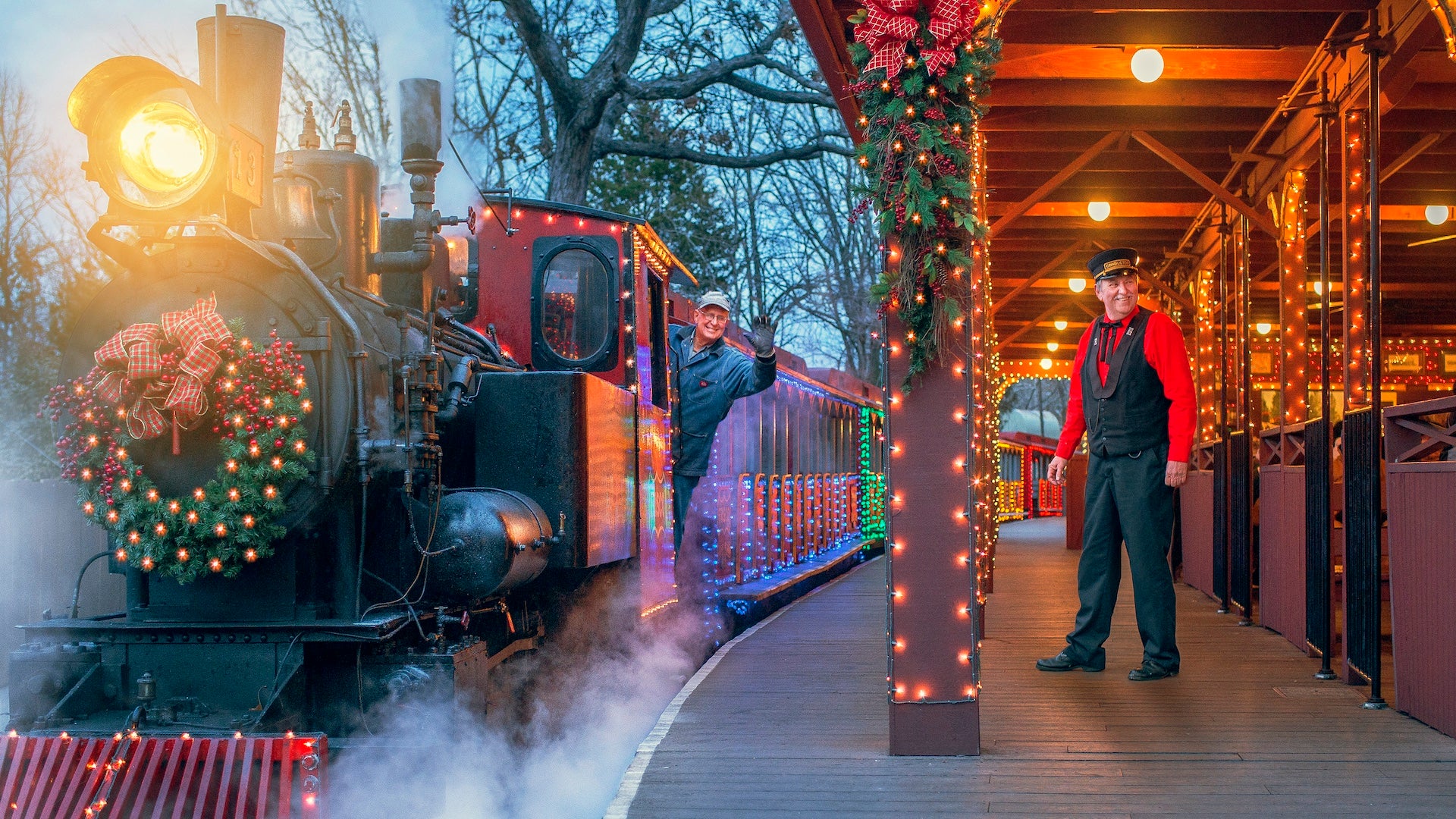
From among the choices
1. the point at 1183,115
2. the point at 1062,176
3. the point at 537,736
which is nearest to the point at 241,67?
the point at 537,736

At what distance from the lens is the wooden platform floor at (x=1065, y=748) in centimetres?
388

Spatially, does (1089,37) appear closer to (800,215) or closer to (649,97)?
(649,97)

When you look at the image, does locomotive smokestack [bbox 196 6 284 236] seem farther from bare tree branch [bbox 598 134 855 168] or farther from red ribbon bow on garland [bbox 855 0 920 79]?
bare tree branch [bbox 598 134 855 168]


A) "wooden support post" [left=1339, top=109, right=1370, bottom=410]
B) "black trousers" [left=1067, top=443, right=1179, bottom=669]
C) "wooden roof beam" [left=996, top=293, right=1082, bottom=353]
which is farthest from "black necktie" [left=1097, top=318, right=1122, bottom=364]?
"wooden roof beam" [left=996, top=293, right=1082, bottom=353]

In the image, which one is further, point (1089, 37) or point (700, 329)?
point (700, 329)

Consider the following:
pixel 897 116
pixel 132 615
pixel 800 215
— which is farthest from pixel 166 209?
pixel 800 215

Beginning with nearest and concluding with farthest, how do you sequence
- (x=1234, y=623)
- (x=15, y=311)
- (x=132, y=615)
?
Answer: (x=132, y=615), (x=1234, y=623), (x=15, y=311)

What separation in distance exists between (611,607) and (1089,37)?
4042 mm

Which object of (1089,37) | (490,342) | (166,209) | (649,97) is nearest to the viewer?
(166,209)

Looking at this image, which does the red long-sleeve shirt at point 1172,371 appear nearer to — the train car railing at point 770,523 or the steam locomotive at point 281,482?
the steam locomotive at point 281,482

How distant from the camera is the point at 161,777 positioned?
3.97 metres

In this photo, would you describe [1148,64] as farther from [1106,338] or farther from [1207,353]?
[1207,353]

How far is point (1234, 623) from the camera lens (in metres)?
8.23

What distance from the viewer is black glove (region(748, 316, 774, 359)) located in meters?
6.59
